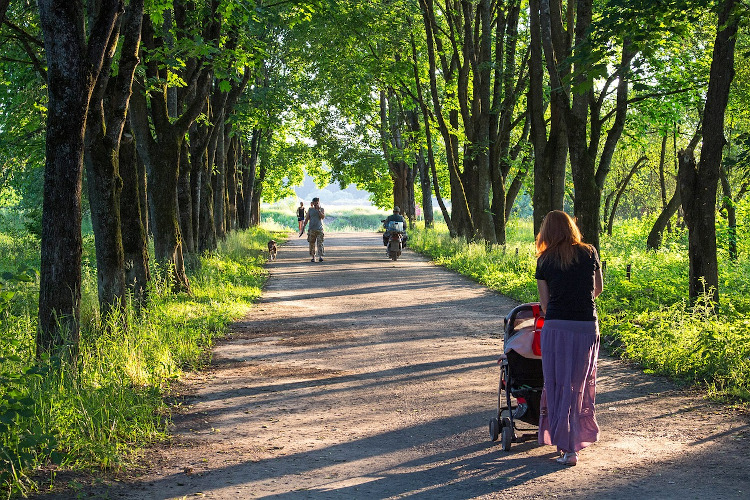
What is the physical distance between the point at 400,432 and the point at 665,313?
17.2 feet

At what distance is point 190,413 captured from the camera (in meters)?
7.85

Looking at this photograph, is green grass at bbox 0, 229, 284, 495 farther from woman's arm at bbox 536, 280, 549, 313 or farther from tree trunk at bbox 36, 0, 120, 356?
woman's arm at bbox 536, 280, 549, 313

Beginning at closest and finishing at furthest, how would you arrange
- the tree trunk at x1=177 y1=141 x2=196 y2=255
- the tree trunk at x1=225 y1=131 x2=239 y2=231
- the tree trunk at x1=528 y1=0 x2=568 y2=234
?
the tree trunk at x1=528 y1=0 x2=568 y2=234
the tree trunk at x1=177 y1=141 x2=196 y2=255
the tree trunk at x1=225 y1=131 x2=239 y2=231

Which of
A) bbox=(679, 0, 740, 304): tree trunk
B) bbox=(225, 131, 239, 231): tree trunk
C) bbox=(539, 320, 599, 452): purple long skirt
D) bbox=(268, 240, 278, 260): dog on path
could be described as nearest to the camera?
bbox=(539, 320, 599, 452): purple long skirt

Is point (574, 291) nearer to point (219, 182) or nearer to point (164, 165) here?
point (164, 165)

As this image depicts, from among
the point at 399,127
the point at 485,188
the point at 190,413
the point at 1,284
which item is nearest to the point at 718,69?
the point at 190,413

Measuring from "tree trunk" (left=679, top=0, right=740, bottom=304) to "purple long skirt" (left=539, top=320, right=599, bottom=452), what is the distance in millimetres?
5648

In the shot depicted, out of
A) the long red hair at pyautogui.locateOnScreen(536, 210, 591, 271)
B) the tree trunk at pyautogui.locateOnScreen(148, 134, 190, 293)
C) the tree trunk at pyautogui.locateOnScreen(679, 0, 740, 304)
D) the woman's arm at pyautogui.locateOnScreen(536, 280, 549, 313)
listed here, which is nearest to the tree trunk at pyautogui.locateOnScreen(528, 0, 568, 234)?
the tree trunk at pyautogui.locateOnScreen(679, 0, 740, 304)

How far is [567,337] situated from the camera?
20.5 feet

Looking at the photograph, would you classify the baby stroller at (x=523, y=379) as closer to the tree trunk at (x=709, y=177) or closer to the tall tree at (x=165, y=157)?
the tree trunk at (x=709, y=177)

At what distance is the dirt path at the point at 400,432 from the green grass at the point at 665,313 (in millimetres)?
458

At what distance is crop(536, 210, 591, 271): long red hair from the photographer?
20.9 ft

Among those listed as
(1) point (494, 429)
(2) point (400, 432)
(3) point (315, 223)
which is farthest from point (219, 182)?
(1) point (494, 429)

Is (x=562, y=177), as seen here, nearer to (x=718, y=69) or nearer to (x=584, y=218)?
(x=584, y=218)
